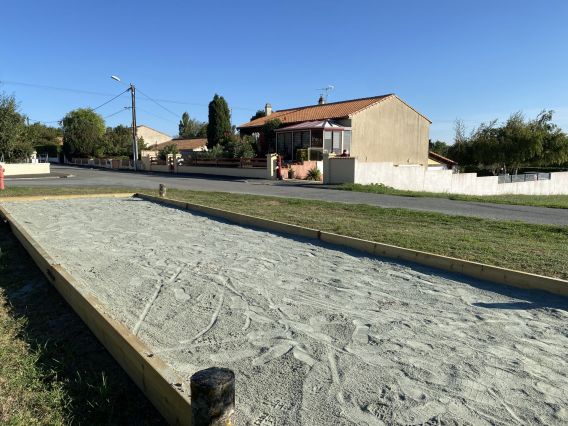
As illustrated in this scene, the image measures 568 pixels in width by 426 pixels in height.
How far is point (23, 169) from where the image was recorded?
1259 inches

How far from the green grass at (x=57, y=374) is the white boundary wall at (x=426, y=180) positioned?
19450mm

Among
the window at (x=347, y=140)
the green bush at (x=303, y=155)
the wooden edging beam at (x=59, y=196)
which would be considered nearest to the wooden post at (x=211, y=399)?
the wooden edging beam at (x=59, y=196)

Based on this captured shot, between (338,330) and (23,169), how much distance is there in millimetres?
34458

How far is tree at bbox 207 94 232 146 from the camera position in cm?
4438

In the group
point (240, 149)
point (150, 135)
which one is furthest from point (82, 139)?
point (240, 149)

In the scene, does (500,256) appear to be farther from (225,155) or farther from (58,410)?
(225,155)

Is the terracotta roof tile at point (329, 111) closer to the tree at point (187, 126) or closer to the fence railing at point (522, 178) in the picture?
the fence railing at point (522, 178)

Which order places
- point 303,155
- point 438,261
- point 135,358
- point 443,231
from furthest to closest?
point 303,155
point 443,231
point 438,261
point 135,358

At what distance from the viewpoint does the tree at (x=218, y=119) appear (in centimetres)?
4438

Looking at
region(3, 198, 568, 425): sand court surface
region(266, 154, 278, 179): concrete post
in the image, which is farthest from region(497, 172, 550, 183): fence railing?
region(3, 198, 568, 425): sand court surface

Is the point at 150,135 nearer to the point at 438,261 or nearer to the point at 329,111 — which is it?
the point at 329,111

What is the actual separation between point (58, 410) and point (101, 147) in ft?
216

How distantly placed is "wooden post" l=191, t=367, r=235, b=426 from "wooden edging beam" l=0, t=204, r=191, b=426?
219 mm

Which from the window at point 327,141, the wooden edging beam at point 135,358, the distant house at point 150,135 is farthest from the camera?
the distant house at point 150,135
